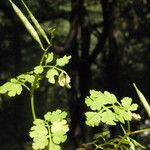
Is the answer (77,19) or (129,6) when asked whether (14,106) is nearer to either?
(77,19)

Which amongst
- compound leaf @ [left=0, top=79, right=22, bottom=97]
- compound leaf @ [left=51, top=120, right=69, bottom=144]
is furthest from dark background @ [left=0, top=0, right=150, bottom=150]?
compound leaf @ [left=51, top=120, right=69, bottom=144]

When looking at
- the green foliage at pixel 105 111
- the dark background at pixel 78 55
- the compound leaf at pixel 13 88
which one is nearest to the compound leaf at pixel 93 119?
the green foliage at pixel 105 111

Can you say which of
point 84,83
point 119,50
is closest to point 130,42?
point 119,50

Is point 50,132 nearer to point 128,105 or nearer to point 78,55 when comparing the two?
point 128,105

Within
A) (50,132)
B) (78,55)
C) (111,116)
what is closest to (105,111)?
(111,116)

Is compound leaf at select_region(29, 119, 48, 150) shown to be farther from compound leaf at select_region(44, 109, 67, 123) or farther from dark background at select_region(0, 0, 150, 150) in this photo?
dark background at select_region(0, 0, 150, 150)

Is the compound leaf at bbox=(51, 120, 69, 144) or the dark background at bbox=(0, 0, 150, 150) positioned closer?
the compound leaf at bbox=(51, 120, 69, 144)
